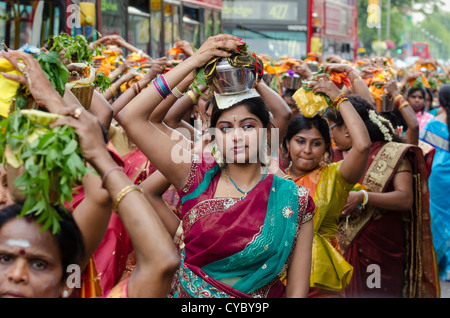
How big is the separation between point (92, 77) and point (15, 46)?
543 centimetres

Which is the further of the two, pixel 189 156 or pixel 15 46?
pixel 15 46

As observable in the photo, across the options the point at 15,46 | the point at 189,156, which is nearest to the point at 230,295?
the point at 189,156

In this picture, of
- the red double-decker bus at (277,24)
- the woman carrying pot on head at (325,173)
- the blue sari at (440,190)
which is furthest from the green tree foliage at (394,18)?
the woman carrying pot on head at (325,173)

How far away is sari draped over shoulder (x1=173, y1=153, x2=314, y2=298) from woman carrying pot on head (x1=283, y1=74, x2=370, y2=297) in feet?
3.00

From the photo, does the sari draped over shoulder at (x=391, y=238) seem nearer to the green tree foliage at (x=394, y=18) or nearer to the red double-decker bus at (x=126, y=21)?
the red double-decker bus at (x=126, y=21)

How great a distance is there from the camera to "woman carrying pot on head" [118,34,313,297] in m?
2.83

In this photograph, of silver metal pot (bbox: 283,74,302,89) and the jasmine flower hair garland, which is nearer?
the jasmine flower hair garland

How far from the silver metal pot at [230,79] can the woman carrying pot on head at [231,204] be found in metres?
0.04

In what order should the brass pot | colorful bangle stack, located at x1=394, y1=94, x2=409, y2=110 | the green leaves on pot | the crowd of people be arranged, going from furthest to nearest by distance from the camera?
1. colorful bangle stack, located at x1=394, y1=94, x2=409, y2=110
2. the brass pot
3. the crowd of people
4. the green leaves on pot

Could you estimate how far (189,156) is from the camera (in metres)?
3.08

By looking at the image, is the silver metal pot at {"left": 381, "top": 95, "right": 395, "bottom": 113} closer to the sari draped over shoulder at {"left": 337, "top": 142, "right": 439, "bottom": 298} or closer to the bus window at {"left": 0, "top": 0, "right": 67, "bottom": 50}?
the sari draped over shoulder at {"left": 337, "top": 142, "right": 439, "bottom": 298}

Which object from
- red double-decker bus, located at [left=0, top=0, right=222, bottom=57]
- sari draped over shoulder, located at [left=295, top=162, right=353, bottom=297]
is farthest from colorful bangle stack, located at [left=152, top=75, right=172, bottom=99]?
red double-decker bus, located at [left=0, top=0, right=222, bottom=57]

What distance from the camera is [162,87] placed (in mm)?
2900
